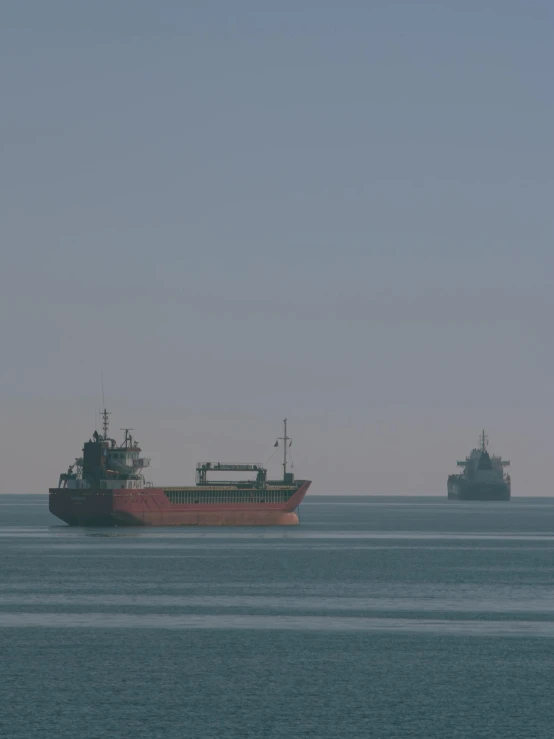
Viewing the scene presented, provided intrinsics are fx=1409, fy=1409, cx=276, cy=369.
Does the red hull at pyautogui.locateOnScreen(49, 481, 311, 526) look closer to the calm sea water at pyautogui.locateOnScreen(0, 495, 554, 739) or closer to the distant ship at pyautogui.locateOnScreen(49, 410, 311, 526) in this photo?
the distant ship at pyautogui.locateOnScreen(49, 410, 311, 526)

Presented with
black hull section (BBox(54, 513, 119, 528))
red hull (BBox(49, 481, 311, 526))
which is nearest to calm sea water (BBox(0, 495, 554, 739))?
red hull (BBox(49, 481, 311, 526))

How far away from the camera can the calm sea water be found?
4759 cm

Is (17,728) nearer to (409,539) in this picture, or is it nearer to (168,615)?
(168,615)

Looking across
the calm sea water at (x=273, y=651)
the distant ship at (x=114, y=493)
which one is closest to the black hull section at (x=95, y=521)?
the distant ship at (x=114, y=493)

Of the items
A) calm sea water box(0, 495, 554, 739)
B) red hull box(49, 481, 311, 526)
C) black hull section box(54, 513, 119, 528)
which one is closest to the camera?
calm sea water box(0, 495, 554, 739)

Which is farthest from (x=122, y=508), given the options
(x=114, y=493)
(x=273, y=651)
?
(x=273, y=651)

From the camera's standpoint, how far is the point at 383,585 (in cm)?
10281

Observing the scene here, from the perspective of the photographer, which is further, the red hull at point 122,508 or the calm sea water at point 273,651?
the red hull at point 122,508

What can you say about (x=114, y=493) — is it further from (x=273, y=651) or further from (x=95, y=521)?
(x=273, y=651)

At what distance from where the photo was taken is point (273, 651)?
209 ft

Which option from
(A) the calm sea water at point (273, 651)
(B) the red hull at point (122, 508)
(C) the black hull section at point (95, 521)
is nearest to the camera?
(A) the calm sea water at point (273, 651)

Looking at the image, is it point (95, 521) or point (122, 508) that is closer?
point (122, 508)

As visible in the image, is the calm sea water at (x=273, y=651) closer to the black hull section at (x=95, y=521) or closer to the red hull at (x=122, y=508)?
the red hull at (x=122, y=508)

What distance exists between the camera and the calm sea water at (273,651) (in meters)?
47.6
